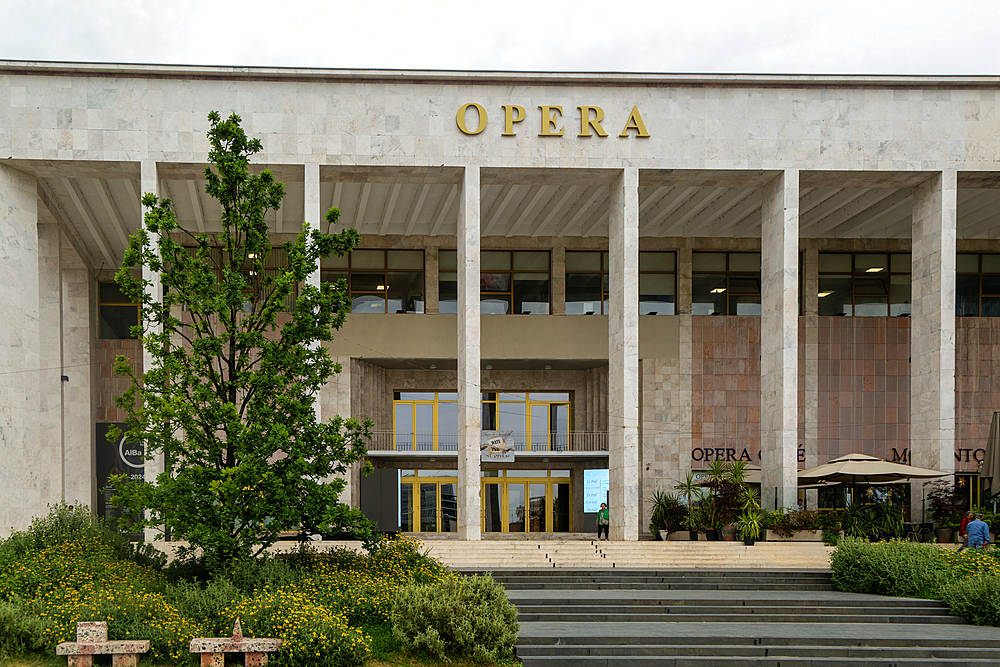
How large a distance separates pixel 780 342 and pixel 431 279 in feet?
39.7

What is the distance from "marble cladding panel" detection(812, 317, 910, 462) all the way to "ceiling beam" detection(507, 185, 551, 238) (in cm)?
1024

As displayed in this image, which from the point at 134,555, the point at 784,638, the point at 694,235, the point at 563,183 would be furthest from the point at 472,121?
the point at 784,638

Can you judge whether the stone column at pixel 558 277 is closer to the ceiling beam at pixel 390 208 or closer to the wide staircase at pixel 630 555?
the ceiling beam at pixel 390 208

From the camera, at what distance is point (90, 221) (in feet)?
85.2

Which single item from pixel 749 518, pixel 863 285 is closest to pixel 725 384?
pixel 863 285

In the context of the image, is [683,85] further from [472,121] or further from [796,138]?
[472,121]

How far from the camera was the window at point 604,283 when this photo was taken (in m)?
30.0

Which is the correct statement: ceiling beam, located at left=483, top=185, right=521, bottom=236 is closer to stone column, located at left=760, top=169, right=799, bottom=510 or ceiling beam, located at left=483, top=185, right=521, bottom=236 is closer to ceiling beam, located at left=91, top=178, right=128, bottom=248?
stone column, located at left=760, top=169, right=799, bottom=510

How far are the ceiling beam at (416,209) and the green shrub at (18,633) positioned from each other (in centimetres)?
1655

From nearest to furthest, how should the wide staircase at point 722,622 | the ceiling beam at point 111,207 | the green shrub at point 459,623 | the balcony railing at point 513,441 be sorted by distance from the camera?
the green shrub at point 459,623
the wide staircase at point 722,622
the ceiling beam at point 111,207
the balcony railing at point 513,441

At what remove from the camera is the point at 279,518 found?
12.0 metres

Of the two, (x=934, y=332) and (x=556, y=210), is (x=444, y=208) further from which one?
(x=934, y=332)

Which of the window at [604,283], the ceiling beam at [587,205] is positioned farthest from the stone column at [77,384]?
the window at [604,283]

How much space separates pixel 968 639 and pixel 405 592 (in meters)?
6.90
